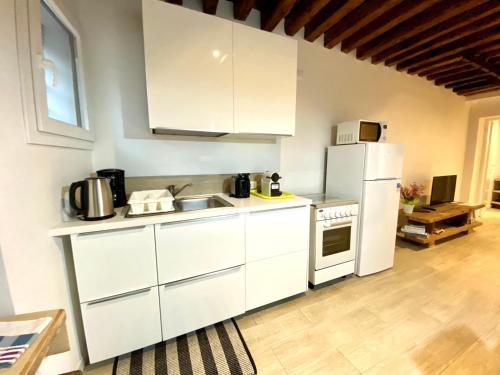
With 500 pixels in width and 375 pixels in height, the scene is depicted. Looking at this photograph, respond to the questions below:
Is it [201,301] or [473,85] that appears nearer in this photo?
[201,301]

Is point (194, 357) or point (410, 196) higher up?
point (410, 196)

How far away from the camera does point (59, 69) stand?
1.31m

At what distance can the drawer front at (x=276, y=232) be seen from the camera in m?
1.60

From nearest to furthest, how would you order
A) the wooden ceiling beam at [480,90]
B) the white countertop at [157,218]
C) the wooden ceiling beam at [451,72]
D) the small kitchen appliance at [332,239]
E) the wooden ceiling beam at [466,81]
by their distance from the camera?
the white countertop at [157,218] → the small kitchen appliance at [332,239] → the wooden ceiling beam at [451,72] → the wooden ceiling beam at [466,81] → the wooden ceiling beam at [480,90]

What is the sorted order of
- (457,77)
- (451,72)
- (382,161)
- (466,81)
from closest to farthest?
(382,161), (451,72), (457,77), (466,81)

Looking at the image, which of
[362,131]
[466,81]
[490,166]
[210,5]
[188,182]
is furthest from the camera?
[490,166]

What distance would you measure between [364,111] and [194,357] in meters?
3.26

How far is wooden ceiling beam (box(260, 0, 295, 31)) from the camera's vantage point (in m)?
1.78

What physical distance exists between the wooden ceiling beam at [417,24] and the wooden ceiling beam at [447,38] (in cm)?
42

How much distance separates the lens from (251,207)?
5.06 ft

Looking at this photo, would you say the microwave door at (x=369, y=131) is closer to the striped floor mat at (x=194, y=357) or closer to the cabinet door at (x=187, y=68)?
the cabinet door at (x=187, y=68)

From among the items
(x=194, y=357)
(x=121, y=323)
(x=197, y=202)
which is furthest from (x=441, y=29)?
(x=121, y=323)

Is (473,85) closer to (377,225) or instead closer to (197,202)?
(377,225)

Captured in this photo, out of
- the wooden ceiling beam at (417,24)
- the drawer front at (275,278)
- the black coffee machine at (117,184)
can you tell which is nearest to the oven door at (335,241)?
the drawer front at (275,278)
